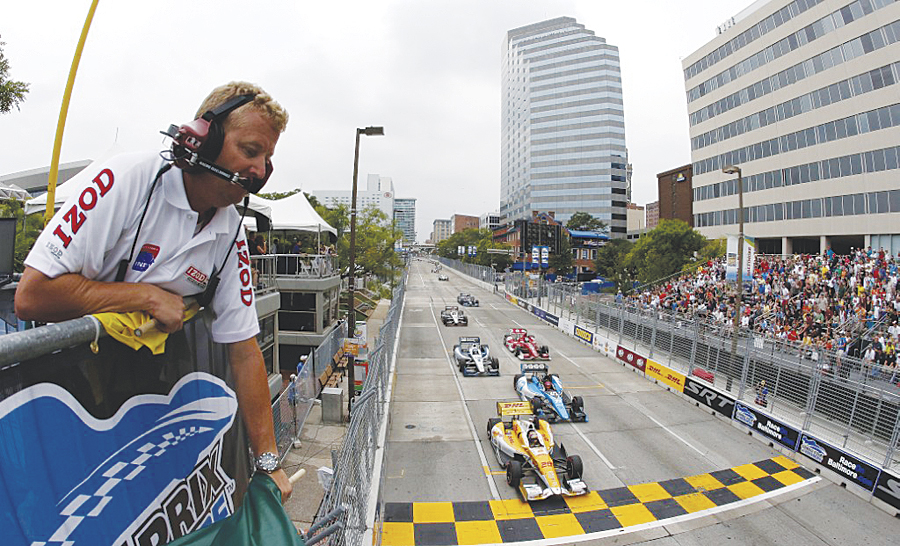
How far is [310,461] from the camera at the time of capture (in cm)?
1193

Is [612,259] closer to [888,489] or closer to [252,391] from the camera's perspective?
[888,489]

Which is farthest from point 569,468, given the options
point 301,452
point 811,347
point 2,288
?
point 2,288

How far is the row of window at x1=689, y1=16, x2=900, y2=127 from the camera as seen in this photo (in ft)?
105

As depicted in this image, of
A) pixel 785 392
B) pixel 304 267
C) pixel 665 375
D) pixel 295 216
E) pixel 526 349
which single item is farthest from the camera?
pixel 526 349

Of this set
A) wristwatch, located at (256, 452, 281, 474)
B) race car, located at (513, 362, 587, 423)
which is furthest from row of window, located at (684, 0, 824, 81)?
wristwatch, located at (256, 452, 281, 474)

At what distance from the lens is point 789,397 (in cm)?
1396

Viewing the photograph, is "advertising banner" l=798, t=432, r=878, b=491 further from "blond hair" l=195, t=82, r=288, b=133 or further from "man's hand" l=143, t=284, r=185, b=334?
"man's hand" l=143, t=284, r=185, b=334

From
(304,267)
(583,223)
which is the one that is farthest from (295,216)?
(583,223)

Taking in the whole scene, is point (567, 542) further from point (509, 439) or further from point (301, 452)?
point (301, 452)

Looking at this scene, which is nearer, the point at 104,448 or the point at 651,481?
the point at 104,448

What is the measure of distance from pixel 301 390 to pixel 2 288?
11.3 metres

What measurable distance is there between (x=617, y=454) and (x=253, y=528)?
42.6 feet

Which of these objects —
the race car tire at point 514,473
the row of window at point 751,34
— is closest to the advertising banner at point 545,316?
the race car tire at point 514,473

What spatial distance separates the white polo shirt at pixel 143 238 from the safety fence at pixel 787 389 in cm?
1384
